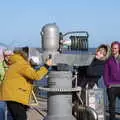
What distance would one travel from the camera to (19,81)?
852cm

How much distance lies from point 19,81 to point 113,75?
1.93 metres

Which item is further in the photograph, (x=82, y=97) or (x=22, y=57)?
(x=82, y=97)

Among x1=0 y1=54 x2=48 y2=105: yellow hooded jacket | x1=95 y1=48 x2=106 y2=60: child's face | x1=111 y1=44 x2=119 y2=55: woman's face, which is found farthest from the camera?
x1=111 y1=44 x2=119 y2=55: woman's face

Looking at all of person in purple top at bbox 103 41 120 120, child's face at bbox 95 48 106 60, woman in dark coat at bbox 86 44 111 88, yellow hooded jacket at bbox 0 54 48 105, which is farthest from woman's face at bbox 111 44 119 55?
yellow hooded jacket at bbox 0 54 48 105

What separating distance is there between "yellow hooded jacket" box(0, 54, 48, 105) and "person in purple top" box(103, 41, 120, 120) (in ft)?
5.19

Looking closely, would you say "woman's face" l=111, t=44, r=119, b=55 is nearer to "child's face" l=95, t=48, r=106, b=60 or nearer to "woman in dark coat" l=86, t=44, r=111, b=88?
"woman in dark coat" l=86, t=44, r=111, b=88

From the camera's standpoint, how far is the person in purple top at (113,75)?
9.58m

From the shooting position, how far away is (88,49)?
9961mm

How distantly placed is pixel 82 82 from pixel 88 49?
62cm

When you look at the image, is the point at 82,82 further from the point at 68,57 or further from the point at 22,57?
the point at 22,57

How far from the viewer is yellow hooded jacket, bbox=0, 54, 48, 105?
843 centimetres

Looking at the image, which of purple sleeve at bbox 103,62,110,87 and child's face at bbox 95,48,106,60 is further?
purple sleeve at bbox 103,62,110,87

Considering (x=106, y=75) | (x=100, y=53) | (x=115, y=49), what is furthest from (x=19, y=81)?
(x=115, y=49)

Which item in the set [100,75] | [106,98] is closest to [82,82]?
[100,75]
